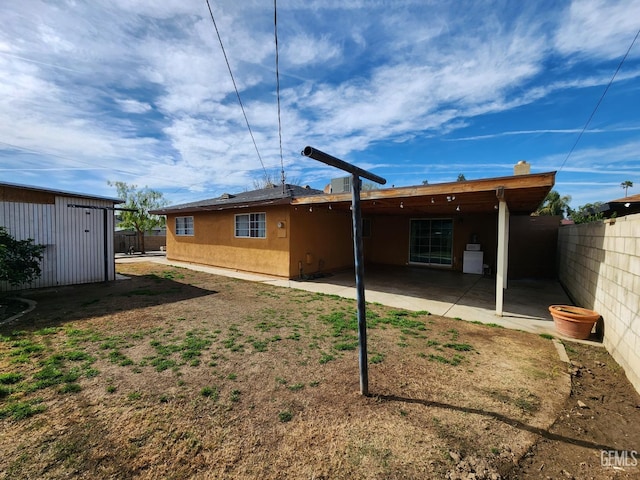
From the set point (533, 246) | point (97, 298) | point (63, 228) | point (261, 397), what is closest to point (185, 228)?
point (63, 228)

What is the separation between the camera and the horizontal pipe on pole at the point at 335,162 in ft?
6.29

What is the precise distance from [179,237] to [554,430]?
14.6 metres

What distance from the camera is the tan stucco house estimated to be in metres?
8.70

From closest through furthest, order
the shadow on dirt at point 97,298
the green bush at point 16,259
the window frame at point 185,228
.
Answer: the shadow on dirt at point 97,298, the green bush at point 16,259, the window frame at point 185,228

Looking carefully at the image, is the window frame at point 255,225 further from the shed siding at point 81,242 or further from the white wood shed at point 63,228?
the shed siding at point 81,242

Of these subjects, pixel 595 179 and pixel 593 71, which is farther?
pixel 595 179

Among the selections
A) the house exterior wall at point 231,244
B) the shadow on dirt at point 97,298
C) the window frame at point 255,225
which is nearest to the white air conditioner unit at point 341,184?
the house exterior wall at point 231,244

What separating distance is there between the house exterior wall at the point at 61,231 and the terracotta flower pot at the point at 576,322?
37.9 ft

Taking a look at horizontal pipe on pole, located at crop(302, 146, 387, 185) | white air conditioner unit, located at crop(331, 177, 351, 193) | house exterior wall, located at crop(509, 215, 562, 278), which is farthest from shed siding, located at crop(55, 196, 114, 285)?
house exterior wall, located at crop(509, 215, 562, 278)

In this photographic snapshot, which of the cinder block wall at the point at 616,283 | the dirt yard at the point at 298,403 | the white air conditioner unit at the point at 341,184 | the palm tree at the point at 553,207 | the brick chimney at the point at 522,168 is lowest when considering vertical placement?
the dirt yard at the point at 298,403

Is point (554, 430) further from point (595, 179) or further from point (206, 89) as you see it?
point (595, 179)

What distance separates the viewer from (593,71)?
25.7 feet

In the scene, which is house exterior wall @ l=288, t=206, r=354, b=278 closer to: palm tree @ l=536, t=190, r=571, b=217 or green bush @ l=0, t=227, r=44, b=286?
green bush @ l=0, t=227, r=44, b=286

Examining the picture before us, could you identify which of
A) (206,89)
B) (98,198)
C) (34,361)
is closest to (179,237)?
(98,198)
